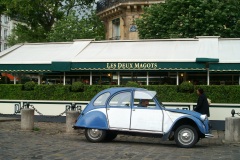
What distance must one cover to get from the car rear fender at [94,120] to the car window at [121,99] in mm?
467

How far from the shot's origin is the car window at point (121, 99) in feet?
44.8

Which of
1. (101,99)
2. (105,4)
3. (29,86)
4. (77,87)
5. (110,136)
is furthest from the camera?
(105,4)

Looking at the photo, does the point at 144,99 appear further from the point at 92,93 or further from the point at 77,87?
the point at 77,87

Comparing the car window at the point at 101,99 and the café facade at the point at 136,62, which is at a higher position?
the café facade at the point at 136,62

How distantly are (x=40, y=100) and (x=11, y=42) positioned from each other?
39.2 m

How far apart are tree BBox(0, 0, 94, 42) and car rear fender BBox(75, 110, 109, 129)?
27475 millimetres

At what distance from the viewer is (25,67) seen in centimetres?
2402

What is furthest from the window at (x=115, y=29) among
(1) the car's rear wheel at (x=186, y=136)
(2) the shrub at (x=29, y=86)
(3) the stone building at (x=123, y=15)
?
(1) the car's rear wheel at (x=186, y=136)

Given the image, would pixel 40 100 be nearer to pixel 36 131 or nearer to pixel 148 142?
pixel 36 131

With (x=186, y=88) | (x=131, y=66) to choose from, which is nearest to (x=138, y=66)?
(x=131, y=66)

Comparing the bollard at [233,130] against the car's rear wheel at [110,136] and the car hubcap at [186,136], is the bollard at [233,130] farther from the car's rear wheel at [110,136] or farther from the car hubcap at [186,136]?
the car's rear wheel at [110,136]

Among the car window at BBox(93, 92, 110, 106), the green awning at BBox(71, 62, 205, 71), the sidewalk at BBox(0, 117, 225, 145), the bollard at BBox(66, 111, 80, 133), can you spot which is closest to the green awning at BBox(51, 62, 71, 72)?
the green awning at BBox(71, 62, 205, 71)

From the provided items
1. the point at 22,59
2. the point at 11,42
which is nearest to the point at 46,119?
the point at 22,59

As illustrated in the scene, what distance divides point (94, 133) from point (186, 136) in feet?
8.91
